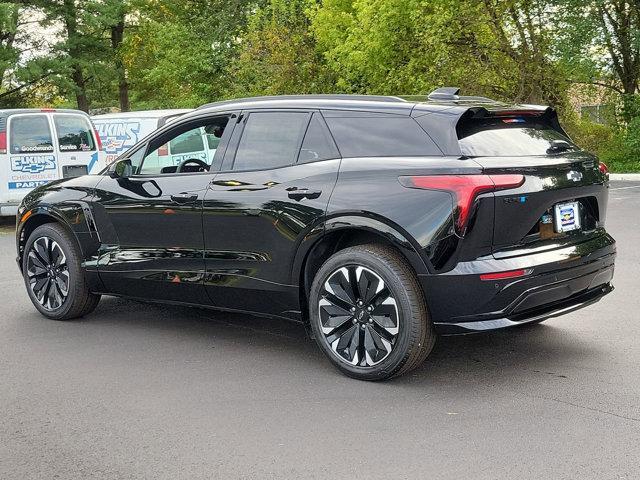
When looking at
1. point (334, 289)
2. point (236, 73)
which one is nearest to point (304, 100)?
point (334, 289)

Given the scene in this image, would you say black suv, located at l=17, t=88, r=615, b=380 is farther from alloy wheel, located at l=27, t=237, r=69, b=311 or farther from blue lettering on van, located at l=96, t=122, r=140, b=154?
blue lettering on van, located at l=96, t=122, r=140, b=154

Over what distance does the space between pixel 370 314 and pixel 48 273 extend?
3.21m

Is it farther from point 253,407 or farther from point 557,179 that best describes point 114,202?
point 557,179

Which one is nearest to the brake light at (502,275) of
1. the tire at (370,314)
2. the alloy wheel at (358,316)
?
the tire at (370,314)

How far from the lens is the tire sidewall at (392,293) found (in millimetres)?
4812

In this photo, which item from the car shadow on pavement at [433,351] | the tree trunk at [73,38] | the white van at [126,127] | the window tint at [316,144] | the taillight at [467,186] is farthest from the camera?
the tree trunk at [73,38]

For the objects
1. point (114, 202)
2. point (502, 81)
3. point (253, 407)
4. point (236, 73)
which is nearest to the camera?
point (253, 407)

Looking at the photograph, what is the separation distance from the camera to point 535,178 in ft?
15.7

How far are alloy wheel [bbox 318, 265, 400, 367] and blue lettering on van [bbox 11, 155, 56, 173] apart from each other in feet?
32.3

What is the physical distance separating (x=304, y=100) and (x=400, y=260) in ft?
4.49

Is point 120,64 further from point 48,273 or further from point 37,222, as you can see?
point 48,273

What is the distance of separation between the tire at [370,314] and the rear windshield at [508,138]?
784mm

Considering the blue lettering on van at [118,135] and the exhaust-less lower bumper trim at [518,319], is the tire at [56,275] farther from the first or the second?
the blue lettering on van at [118,135]

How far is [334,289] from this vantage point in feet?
16.8
